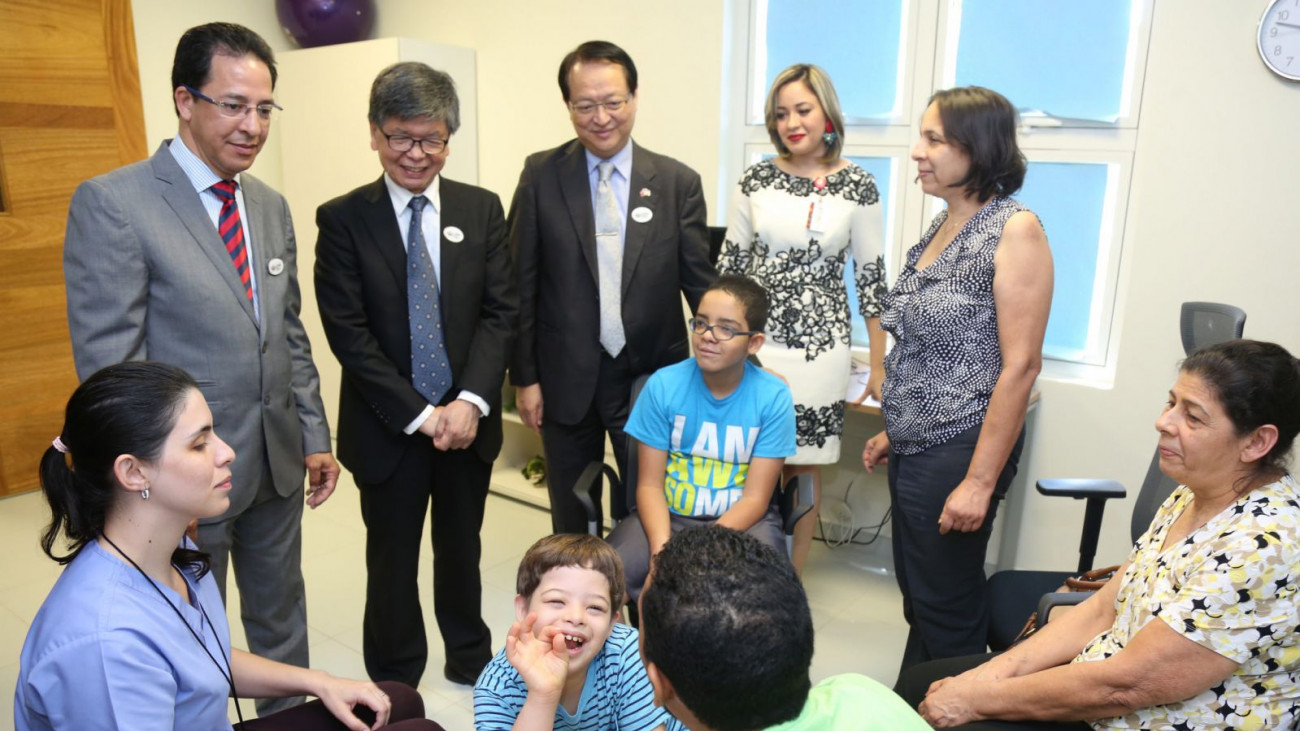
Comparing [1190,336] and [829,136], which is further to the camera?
[829,136]

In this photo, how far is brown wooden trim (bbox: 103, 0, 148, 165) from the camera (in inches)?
164

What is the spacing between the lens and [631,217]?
258cm

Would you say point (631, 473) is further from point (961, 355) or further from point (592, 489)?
point (961, 355)

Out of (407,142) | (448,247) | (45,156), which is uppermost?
(407,142)

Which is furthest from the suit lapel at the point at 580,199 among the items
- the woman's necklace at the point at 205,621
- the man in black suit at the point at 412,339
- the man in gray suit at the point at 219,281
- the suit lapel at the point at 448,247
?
the woman's necklace at the point at 205,621

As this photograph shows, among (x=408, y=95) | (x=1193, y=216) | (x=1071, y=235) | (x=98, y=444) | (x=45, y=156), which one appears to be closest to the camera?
(x=98, y=444)

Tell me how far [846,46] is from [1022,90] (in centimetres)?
70

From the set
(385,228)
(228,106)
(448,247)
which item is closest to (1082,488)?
(448,247)

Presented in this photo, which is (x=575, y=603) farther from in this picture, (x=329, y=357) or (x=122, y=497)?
(x=329, y=357)

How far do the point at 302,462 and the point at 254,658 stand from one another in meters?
0.64

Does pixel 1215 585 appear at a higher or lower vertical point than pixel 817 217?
lower

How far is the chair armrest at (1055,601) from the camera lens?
182 cm

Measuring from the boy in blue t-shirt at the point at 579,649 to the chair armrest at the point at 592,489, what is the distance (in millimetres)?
693

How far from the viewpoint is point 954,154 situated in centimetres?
199
